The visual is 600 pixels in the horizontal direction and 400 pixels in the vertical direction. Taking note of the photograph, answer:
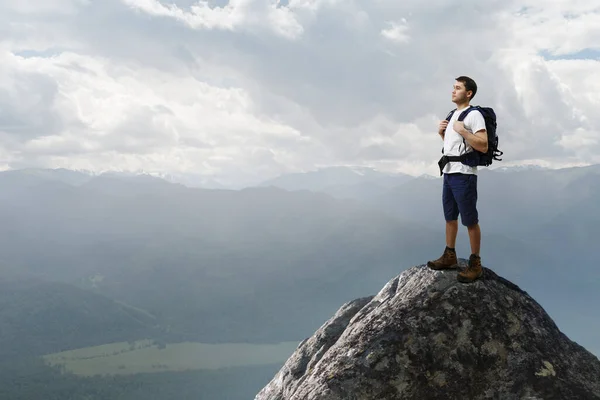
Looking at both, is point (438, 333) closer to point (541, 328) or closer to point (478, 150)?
point (541, 328)

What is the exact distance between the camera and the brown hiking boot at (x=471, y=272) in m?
10.5

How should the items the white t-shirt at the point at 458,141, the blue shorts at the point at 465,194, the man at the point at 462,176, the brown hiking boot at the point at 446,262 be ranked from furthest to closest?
the brown hiking boot at the point at 446,262 → the blue shorts at the point at 465,194 → the white t-shirt at the point at 458,141 → the man at the point at 462,176

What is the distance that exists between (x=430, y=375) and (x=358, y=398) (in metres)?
1.49

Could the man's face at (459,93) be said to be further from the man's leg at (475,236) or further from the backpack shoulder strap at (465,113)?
the man's leg at (475,236)

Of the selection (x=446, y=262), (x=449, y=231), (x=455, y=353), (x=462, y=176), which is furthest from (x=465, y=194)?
(x=455, y=353)

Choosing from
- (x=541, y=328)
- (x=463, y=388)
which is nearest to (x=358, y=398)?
(x=463, y=388)

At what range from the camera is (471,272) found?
10.6 metres

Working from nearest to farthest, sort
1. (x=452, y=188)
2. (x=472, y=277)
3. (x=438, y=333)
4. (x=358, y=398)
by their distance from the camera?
(x=358, y=398) < (x=438, y=333) < (x=472, y=277) < (x=452, y=188)

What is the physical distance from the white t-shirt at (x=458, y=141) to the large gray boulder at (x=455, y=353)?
2478 mm

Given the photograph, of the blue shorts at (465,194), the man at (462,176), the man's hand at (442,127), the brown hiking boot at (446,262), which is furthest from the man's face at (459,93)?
the brown hiking boot at (446,262)

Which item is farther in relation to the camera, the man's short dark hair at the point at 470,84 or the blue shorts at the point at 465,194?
the man's short dark hair at the point at 470,84

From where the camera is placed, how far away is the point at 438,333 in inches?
379

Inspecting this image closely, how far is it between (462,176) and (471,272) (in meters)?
2.23

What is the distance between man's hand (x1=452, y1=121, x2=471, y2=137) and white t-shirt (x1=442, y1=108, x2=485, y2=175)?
182 mm
